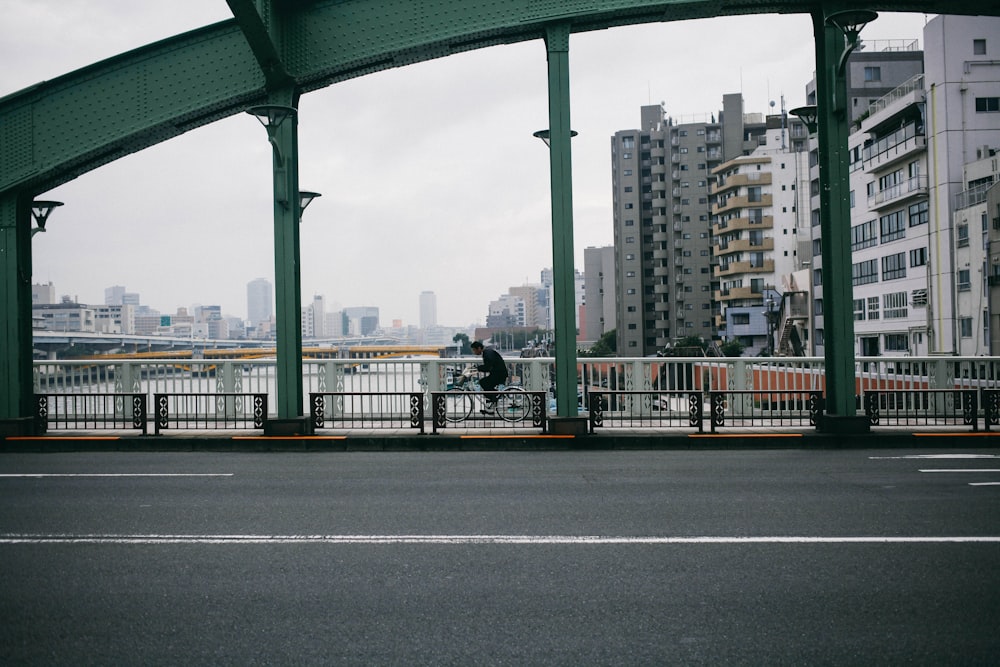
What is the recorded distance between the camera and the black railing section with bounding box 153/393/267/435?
14.4 metres

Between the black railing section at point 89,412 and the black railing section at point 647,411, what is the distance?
9.20 meters

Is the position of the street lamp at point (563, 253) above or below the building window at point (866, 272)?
below

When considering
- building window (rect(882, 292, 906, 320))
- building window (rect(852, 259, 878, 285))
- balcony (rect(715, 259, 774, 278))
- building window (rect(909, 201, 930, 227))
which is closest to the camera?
building window (rect(909, 201, 930, 227))

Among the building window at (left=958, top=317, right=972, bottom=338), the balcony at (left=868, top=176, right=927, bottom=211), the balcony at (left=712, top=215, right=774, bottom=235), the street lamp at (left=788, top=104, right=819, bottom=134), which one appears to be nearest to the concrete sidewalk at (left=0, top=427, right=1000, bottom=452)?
the street lamp at (left=788, top=104, right=819, bottom=134)

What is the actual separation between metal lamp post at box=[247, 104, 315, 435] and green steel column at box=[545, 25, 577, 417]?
490 centimetres

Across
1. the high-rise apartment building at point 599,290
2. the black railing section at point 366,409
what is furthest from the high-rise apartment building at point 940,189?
the high-rise apartment building at point 599,290

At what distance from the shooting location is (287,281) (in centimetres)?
1370

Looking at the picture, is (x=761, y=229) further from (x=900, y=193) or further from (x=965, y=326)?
(x=965, y=326)

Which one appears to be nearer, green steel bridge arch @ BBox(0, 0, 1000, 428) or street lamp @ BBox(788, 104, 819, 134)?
green steel bridge arch @ BBox(0, 0, 1000, 428)

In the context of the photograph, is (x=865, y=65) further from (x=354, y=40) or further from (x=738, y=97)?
(x=354, y=40)

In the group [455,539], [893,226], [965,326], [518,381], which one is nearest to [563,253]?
[518,381]

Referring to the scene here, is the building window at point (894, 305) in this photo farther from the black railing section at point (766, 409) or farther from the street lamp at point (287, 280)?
the street lamp at point (287, 280)

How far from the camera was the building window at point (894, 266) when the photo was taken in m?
47.0

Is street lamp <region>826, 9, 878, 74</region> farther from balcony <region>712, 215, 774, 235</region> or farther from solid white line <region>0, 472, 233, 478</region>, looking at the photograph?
balcony <region>712, 215, 774, 235</region>
